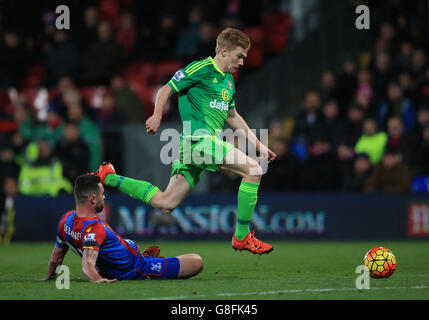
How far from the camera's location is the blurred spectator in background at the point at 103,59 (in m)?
17.9

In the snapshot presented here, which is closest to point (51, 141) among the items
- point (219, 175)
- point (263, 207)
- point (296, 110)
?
point (219, 175)

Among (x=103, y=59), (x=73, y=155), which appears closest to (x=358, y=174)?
(x=73, y=155)

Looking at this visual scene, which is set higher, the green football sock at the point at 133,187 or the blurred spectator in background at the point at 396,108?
the blurred spectator in background at the point at 396,108

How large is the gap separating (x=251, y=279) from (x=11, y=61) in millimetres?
11967

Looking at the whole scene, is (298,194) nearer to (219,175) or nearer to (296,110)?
(219,175)

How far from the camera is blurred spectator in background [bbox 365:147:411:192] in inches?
555

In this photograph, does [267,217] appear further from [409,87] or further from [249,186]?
[249,186]

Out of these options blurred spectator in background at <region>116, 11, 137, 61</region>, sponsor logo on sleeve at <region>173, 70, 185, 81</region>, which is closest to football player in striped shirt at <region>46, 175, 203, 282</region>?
sponsor logo on sleeve at <region>173, 70, 185, 81</region>

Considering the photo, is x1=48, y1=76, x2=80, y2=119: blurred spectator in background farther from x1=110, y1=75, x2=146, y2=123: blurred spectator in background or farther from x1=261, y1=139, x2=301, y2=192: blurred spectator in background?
x1=261, y1=139, x2=301, y2=192: blurred spectator in background

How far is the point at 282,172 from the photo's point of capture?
14.8 metres

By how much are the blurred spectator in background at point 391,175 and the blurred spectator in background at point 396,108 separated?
→ 0.65 m

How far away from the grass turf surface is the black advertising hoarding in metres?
1.70

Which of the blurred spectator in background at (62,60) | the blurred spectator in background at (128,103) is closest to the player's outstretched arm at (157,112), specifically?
the blurred spectator in background at (128,103)

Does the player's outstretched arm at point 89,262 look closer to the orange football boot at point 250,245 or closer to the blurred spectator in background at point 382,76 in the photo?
the orange football boot at point 250,245
